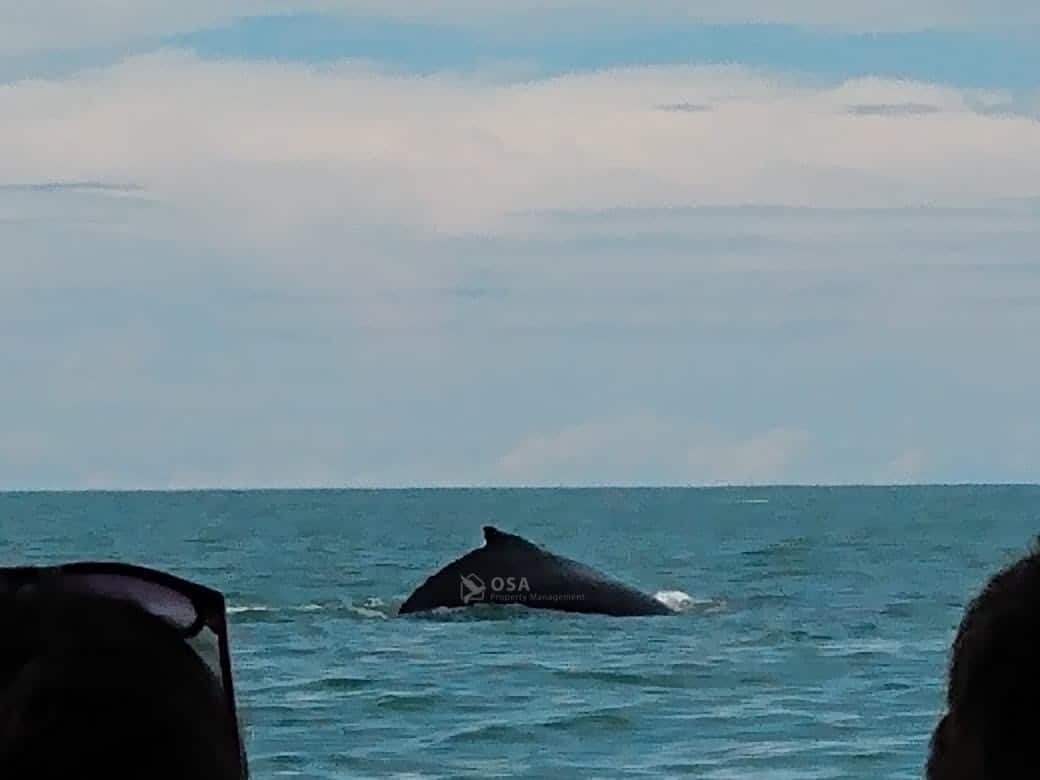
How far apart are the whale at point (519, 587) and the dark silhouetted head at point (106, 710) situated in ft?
100

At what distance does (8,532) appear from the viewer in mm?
84562

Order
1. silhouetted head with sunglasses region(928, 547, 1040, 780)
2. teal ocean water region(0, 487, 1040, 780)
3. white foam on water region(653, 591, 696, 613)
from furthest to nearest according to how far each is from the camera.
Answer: white foam on water region(653, 591, 696, 613) → teal ocean water region(0, 487, 1040, 780) → silhouetted head with sunglasses region(928, 547, 1040, 780)

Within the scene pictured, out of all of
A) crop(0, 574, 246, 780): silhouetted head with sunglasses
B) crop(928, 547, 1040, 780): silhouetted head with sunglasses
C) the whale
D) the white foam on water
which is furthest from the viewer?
the white foam on water

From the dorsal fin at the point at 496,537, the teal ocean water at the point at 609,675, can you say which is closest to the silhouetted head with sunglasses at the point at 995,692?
the teal ocean water at the point at 609,675

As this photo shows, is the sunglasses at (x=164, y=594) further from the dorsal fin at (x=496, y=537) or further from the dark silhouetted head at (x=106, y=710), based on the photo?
the dorsal fin at (x=496, y=537)

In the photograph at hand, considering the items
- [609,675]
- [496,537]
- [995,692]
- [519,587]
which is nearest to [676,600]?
[519,587]

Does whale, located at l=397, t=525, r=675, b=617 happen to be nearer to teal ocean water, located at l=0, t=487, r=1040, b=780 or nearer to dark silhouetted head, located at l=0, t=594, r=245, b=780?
teal ocean water, located at l=0, t=487, r=1040, b=780

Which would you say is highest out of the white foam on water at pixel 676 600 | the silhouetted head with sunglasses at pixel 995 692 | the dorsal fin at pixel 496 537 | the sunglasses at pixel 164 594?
the dorsal fin at pixel 496 537

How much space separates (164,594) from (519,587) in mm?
30759

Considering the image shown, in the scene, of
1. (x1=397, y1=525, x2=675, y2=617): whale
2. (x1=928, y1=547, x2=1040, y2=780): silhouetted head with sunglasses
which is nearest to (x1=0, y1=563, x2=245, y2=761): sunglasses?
(x1=928, y1=547, x2=1040, y2=780): silhouetted head with sunglasses

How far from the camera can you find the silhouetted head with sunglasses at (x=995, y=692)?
204cm

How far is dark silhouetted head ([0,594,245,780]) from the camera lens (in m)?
1.92

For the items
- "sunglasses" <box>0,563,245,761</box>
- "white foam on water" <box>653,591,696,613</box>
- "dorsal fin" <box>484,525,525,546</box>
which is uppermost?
"dorsal fin" <box>484,525,525,546</box>

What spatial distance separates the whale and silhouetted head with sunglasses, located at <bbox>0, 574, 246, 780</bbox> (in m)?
30.5
